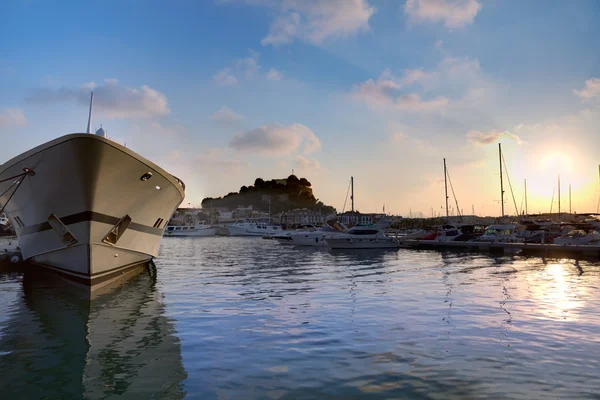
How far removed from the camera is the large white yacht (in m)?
12.5

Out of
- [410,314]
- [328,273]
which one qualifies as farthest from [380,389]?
[328,273]

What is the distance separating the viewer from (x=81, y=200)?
42.3ft

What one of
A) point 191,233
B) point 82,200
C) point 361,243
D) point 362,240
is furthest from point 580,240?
point 191,233

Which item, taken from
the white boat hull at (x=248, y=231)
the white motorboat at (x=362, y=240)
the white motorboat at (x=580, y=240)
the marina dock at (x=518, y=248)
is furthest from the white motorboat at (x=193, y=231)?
the white motorboat at (x=580, y=240)

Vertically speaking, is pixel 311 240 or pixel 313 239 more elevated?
pixel 313 239

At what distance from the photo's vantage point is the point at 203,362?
7.20 meters

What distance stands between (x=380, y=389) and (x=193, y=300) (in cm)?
924

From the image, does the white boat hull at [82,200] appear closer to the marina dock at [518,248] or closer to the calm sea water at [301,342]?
the calm sea water at [301,342]

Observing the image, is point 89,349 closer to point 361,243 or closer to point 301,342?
point 301,342

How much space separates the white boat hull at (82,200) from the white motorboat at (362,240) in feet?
93.4

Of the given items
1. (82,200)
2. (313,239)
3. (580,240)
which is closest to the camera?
(82,200)

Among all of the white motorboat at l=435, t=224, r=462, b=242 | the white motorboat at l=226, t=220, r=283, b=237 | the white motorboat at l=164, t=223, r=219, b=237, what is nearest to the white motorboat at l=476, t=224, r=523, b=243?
the white motorboat at l=435, t=224, r=462, b=242

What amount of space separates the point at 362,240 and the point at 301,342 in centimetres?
3508

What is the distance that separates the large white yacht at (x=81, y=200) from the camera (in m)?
12.5
